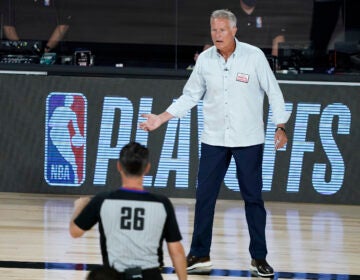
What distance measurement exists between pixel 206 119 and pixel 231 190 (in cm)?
277

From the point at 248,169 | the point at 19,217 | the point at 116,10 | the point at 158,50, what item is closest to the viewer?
the point at 248,169

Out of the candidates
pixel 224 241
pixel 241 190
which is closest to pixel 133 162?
pixel 241 190

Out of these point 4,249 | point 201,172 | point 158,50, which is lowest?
point 4,249

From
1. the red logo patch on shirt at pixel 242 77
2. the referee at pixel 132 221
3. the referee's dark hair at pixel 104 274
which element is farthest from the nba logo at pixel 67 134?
the referee's dark hair at pixel 104 274

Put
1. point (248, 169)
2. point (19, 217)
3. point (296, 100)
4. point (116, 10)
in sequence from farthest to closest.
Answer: point (116, 10)
point (296, 100)
point (19, 217)
point (248, 169)

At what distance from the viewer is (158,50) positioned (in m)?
11.8

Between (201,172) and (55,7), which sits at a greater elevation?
(55,7)

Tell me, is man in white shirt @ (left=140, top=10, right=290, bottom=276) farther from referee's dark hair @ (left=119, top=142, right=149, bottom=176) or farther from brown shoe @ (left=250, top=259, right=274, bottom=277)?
referee's dark hair @ (left=119, top=142, right=149, bottom=176)

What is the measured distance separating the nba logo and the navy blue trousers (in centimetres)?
290

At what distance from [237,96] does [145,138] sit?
293cm

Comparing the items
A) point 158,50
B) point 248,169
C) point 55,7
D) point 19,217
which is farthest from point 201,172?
point 55,7

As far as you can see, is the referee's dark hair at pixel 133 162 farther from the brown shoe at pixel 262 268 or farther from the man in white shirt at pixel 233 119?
the brown shoe at pixel 262 268

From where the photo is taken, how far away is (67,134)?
1001 cm

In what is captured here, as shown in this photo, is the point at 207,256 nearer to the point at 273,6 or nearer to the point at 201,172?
the point at 201,172
